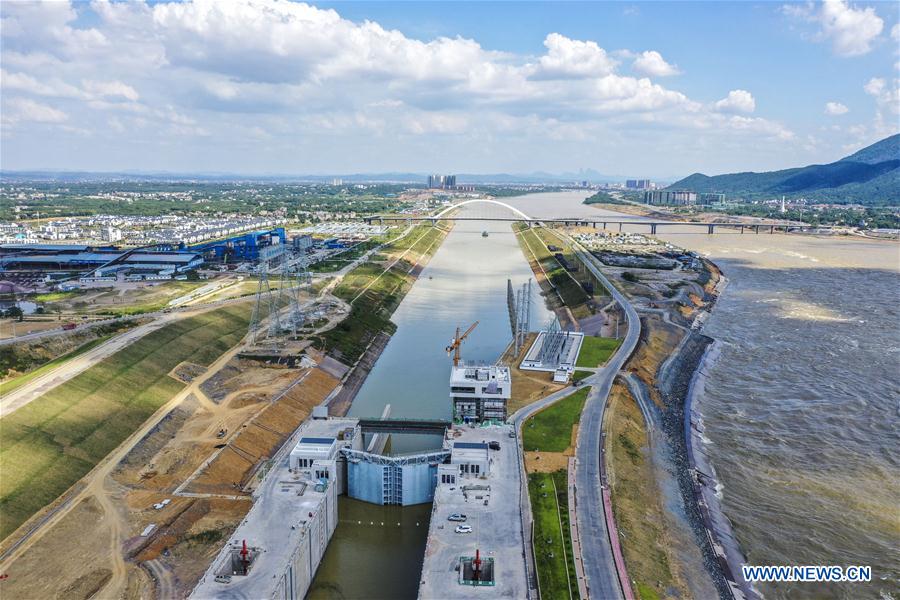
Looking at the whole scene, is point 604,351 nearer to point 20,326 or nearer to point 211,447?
point 211,447

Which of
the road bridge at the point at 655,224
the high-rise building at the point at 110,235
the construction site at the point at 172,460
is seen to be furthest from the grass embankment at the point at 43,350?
the road bridge at the point at 655,224

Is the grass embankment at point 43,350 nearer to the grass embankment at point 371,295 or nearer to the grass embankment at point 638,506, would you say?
the grass embankment at point 371,295

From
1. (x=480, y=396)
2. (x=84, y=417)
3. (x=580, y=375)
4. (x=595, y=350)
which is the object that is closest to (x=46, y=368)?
(x=84, y=417)

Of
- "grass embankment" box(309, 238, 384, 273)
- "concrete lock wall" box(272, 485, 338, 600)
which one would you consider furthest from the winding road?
"grass embankment" box(309, 238, 384, 273)

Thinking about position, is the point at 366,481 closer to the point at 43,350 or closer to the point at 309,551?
the point at 309,551

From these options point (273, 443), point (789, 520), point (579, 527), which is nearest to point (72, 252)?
point (273, 443)

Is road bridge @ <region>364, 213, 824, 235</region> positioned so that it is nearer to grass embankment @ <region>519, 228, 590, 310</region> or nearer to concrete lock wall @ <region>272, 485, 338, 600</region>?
grass embankment @ <region>519, 228, 590, 310</region>
